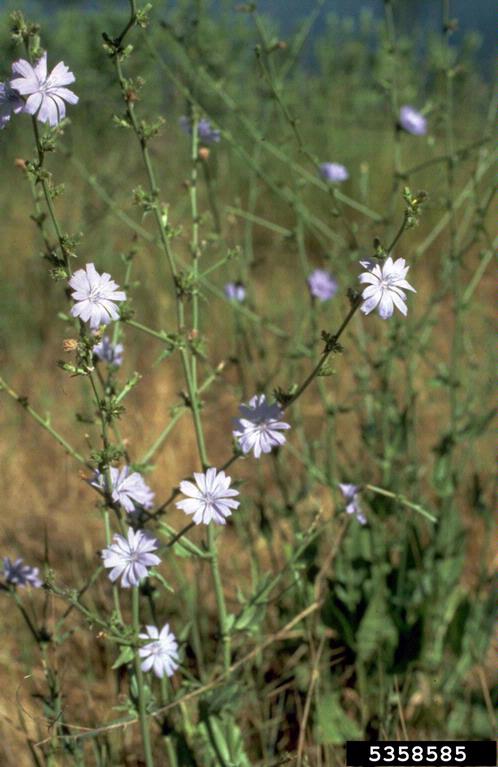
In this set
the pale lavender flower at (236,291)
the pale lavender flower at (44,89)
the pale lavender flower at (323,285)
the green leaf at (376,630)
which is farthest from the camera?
the pale lavender flower at (323,285)

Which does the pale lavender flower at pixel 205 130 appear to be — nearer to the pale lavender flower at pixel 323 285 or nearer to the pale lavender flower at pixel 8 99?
the pale lavender flower at pixel 323 285

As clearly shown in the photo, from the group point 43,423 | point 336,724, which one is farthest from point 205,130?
point 336,724

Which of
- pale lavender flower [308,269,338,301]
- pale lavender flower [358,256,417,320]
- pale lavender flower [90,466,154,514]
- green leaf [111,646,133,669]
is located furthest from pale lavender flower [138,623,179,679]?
pale lavender flower [308,269,338,301]

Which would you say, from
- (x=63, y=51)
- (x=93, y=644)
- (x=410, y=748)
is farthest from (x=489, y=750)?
(x=63, y=51)

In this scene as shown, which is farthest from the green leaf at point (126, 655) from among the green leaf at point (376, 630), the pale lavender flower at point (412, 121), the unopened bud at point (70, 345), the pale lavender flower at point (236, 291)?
the pale lavender flower at point (412, 121)

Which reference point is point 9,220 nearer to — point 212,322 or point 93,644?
point 212,322

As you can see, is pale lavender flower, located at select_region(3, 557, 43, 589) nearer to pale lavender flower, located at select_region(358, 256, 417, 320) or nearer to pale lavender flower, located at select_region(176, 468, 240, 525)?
pale lavender flower, located at select_region(176, 468, 240, 525)
